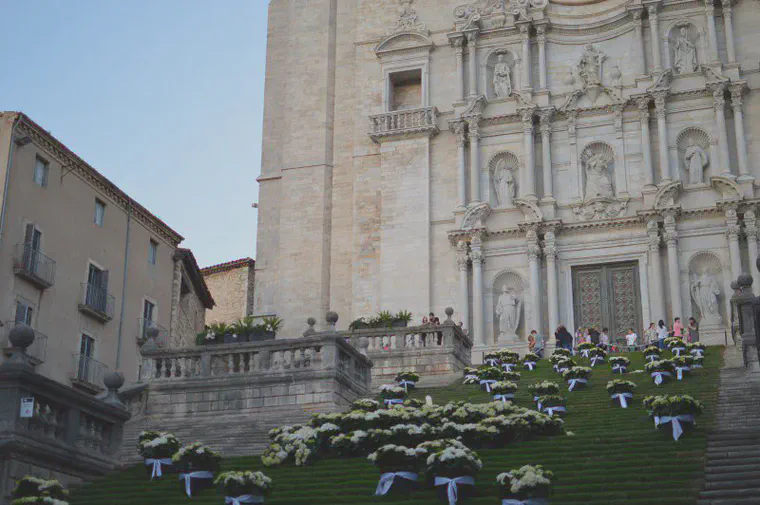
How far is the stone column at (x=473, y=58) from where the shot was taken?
41062 mm

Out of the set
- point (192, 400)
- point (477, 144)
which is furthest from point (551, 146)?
point (192, 400)

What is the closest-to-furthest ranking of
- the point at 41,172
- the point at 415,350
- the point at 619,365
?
the point at 619,365
the point at 415,350
the point at 41,172

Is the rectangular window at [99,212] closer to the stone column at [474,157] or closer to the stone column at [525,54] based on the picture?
the stone column at [474,157]

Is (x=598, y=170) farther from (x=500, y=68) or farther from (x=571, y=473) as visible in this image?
(x=571, y=473)

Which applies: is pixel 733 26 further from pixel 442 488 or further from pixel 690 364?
pixel 442 488

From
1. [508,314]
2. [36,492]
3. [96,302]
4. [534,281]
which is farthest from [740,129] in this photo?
[36,492]

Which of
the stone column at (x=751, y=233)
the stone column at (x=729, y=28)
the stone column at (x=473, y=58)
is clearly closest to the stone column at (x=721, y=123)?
the stone column at (x=729, y=28)

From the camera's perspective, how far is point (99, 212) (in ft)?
128

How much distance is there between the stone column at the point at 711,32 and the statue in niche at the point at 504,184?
819 cm

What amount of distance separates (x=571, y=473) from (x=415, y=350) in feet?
46.6

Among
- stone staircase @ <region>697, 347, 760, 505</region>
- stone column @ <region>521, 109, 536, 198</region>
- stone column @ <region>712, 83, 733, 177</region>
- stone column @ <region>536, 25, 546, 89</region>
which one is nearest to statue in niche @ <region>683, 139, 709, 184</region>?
stone column @ <region>712, 83, 733, 177</region>

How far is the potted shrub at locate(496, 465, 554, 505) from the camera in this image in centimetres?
1262

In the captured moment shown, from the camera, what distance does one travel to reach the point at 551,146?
131 feet

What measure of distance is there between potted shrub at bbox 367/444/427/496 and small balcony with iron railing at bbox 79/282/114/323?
2397 cm
